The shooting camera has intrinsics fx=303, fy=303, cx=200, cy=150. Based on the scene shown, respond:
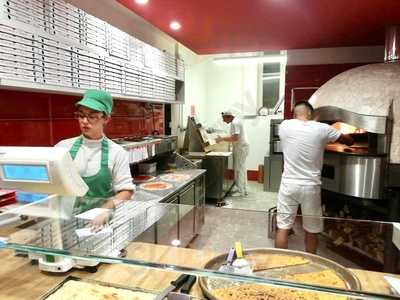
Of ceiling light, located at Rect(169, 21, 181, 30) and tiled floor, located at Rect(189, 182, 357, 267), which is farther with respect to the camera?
ceiling light, located at Rect(169, 21, 181, 30)

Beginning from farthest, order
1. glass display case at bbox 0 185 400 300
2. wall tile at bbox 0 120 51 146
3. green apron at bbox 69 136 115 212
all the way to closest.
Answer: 1. wall tile at bbox 0 120 51 146
2. green apron at bbox 69 136 115 212
3. glass display case at bbox 0 185 400 300

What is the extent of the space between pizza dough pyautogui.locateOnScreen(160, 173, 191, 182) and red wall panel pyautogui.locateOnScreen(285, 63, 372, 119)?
7.02 feet

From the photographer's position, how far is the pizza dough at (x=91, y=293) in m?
1.04

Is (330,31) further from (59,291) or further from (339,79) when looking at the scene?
(59,291)

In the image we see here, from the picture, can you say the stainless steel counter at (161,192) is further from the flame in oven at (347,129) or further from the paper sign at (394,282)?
the flame in oven at (347,129)

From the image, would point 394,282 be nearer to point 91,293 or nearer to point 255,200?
point 91,293

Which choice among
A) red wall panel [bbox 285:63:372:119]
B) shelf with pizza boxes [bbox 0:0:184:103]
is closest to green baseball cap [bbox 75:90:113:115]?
shelf with pizza boxes [bbox 0:0:184:103]

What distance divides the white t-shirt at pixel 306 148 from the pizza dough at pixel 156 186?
121 cm

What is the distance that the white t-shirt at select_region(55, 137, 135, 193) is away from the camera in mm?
1809

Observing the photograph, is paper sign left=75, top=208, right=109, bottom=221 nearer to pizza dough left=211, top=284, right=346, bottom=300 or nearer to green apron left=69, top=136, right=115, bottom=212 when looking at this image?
green apron left=69, top=136, right=115, bottom=212

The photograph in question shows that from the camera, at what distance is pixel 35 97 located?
7.36ft

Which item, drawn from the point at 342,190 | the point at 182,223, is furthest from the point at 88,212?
the point at 342,190

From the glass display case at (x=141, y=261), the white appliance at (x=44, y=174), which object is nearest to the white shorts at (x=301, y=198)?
the glass display case at (x=141, y=261)

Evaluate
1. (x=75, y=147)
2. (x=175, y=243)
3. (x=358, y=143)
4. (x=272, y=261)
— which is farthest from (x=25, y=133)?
(x=358, y=143)
